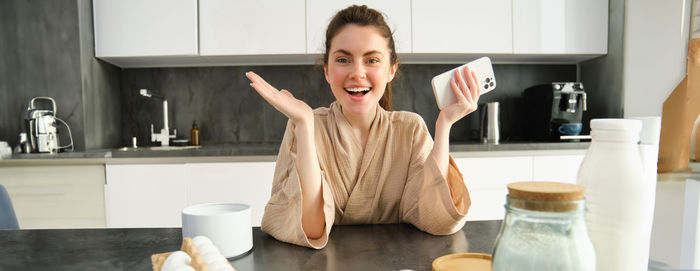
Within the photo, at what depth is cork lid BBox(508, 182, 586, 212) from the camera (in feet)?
1.06

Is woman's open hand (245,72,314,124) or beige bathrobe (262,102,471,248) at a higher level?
woman's open hand (245,72,314,124)

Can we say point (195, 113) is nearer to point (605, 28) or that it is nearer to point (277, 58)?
point (277, 58)

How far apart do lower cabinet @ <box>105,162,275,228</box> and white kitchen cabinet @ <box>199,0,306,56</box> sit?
71 cm

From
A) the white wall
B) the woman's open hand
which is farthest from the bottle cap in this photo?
the white wall

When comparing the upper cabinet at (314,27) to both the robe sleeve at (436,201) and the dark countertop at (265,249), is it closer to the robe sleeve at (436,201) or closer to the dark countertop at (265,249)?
the robe sleeve at (436,201)

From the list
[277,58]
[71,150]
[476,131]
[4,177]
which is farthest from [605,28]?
[4,177]

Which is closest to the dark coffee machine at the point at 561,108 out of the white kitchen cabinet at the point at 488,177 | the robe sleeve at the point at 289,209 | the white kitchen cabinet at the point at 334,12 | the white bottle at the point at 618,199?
the white kitchen cabinet at the point at 488,177

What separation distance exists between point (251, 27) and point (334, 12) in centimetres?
50

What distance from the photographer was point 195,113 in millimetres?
2523

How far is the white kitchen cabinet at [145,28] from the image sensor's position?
2.13m

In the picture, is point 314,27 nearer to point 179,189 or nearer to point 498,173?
point 179,189

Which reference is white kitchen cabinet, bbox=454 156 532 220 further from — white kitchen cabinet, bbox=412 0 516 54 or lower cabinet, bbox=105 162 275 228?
lower cabinet, bbox=105 162 275 228

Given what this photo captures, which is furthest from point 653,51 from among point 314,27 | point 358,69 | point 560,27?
point 358,69

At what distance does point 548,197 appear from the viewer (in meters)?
0.32
